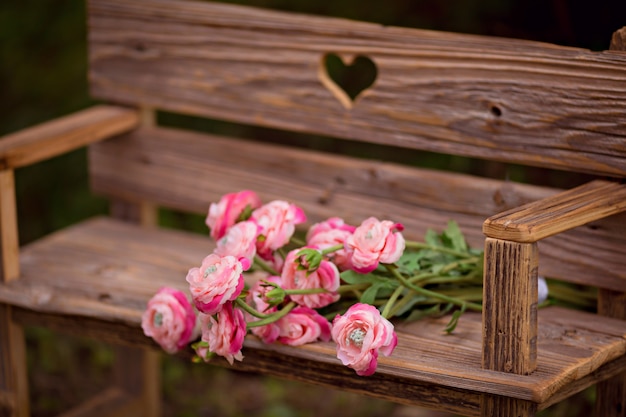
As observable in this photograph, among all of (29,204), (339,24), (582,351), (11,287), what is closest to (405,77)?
(339,24)

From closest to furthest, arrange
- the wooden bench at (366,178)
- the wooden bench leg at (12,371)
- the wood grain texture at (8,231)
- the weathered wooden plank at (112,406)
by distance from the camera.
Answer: the wooden bench at (366,178), the wood grain texture at (8,231), the wooden bench leg at (12,371), the weathered wooden plank at (112,406)

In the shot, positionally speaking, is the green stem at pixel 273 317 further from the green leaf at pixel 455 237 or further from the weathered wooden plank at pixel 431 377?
the green leaf at pixel 455 237

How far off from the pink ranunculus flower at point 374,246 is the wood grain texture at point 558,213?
189mm

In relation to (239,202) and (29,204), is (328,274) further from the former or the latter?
(29,204)

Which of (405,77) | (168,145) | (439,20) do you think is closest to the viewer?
(405,77)

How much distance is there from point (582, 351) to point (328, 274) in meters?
0.47

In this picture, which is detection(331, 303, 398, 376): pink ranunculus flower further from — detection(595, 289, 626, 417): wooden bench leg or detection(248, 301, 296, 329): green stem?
detection(595, 289, 626, 417): wooden bench leg

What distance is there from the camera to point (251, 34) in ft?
7.28

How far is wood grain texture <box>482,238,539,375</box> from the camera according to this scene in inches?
60.6

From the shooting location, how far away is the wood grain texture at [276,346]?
161 centimetres

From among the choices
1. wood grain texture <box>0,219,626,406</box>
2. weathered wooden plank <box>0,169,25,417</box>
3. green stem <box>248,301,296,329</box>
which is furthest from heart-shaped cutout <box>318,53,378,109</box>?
green stem <box>248,301,296,329</box>

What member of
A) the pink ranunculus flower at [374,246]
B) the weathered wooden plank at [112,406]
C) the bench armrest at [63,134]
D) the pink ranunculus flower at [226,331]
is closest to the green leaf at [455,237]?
the pink ranunculus flower at [374,246]

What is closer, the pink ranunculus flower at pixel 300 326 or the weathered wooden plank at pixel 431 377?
the weathered wooden plank at pixel 431 377

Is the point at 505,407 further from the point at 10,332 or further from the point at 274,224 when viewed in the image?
the point at 10,332
